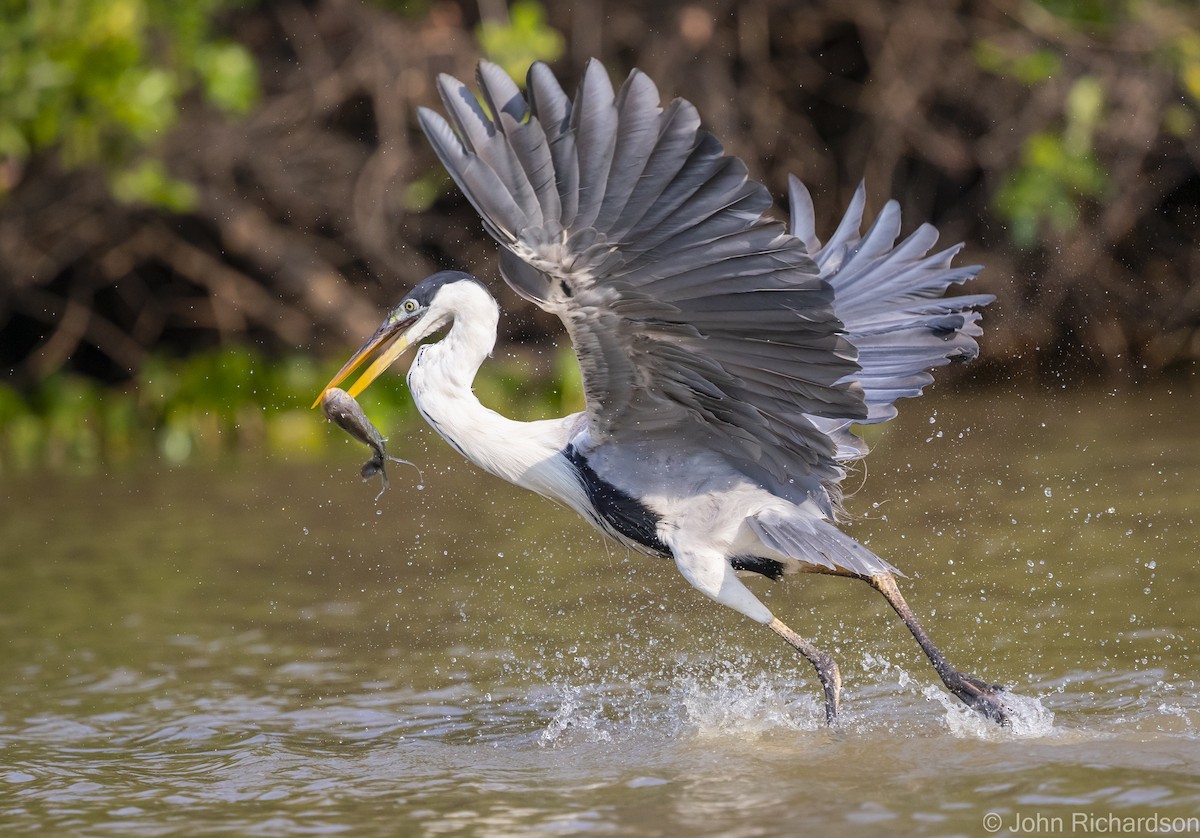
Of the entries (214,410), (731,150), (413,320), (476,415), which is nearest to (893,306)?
(476,415)

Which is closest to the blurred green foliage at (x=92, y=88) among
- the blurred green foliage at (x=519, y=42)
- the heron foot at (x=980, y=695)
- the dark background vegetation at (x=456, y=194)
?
the dark background vegetation at (x=456, y=194)

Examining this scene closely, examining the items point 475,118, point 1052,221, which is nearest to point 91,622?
point 475,118

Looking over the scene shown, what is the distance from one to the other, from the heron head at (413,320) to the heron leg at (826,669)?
134cm

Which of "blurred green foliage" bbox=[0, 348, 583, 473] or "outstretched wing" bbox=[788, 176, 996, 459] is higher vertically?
"blurred green foliage" bbox=[0, 348, 583, 473]

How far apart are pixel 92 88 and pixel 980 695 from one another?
5860 mm

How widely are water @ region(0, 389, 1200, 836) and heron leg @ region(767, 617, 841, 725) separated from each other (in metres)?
0.09

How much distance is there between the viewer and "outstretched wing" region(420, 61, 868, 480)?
137 inches

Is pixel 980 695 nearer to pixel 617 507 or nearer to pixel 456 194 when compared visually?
pixel 617 507

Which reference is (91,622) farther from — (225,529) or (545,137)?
(545,137)

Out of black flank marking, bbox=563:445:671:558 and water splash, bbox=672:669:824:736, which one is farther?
black flank marking, bbox=563:445:671:558

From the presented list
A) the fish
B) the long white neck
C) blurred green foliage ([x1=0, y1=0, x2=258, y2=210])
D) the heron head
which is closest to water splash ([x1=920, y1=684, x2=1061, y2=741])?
the long white neck

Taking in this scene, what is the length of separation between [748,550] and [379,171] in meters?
6.20

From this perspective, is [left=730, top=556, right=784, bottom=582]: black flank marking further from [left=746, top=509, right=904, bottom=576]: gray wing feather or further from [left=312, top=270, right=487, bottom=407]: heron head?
[left=312, top=270, right=487, bottom=407]: heron head

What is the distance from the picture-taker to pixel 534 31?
9.28 metres
